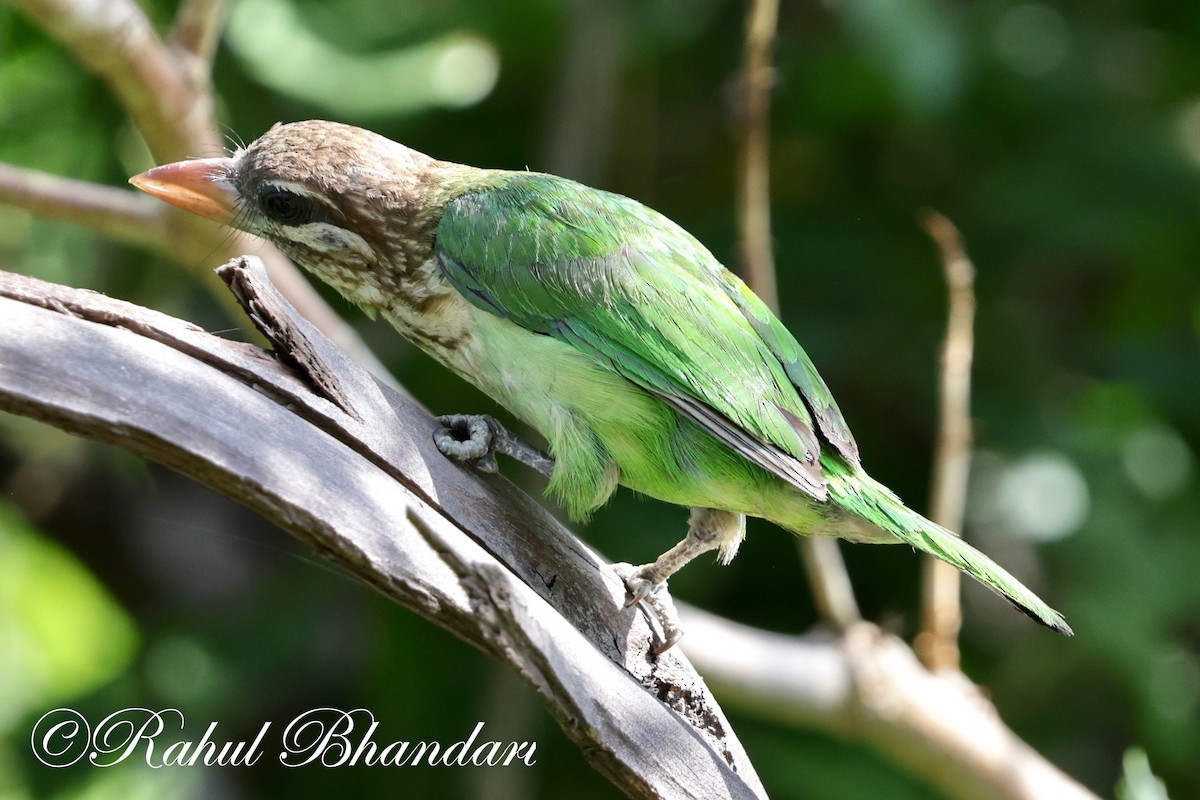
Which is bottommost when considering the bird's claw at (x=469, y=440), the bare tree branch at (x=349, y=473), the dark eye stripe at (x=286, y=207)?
the bare tree branch at (x=349, y=473)

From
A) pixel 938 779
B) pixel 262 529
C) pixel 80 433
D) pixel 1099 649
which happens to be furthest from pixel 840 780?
pixel 80 433

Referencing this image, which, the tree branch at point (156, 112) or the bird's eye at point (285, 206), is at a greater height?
the tree branch at point (156, 112)

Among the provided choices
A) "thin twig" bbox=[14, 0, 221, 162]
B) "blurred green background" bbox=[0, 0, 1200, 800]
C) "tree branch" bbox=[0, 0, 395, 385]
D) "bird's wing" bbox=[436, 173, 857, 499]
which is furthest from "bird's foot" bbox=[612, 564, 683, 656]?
"thin twig" bbox=[14, 0, 221, 162]

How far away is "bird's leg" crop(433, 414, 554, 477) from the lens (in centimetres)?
280

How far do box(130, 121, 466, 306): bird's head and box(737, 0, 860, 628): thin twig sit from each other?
1.20 metres

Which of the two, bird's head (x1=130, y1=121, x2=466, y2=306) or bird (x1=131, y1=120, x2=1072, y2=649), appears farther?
bird's head (x1=130, y1=121, x2=466, y2=306)

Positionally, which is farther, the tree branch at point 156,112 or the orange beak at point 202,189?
the tree branch at point 156,112

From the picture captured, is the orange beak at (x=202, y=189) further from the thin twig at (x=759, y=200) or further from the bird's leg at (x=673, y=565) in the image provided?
the thin twig at (x=759, y=200)

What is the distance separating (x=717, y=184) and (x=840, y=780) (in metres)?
2.72

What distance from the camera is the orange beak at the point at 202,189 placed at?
126 inches

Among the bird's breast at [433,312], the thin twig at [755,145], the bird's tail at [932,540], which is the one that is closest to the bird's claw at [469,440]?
the bird's breast at [433,312]

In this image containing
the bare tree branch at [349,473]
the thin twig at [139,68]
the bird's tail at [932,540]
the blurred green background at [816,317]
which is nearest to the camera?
the bare tree branch at [349,473]

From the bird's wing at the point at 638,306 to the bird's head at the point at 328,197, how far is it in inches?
4.8

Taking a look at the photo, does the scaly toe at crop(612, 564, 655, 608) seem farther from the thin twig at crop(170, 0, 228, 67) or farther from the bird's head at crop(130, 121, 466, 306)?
the thin twig at crop(170, 0, 228, 67)
